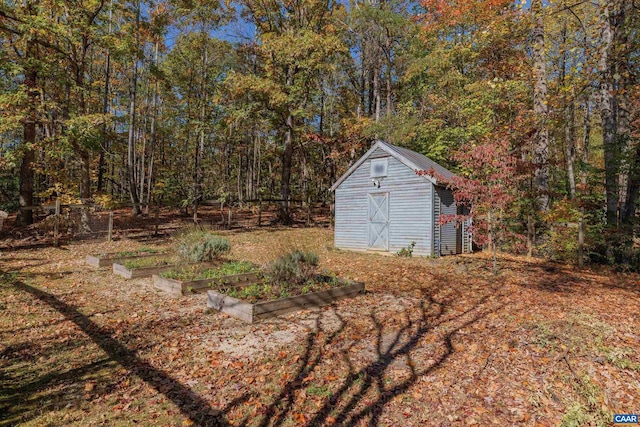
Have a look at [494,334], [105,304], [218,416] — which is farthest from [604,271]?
[105,304]

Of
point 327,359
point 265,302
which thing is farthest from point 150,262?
point 327,359

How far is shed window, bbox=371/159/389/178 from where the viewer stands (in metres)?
15.1

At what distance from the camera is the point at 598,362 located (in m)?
4.49

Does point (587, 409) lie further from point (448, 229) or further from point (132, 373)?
point (448, 229)

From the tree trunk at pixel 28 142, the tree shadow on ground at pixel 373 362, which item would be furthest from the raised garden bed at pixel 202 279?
the tree trunk at pixel 28 142

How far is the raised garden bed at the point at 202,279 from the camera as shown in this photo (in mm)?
7801

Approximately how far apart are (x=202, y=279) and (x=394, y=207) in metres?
9.43

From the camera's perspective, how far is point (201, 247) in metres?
9.67

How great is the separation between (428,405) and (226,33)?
86.4 feet

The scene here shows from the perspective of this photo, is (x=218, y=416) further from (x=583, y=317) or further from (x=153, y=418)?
(x=583, y=317)

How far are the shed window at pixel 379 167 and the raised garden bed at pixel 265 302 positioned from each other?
8.53 metres

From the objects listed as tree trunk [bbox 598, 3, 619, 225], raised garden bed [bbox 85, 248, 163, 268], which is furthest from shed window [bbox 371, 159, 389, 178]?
raised garden bed [bbox 85, 248, 163, 268]

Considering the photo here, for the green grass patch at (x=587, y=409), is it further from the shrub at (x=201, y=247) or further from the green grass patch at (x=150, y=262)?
the green grass patch at (x=150, y=262)

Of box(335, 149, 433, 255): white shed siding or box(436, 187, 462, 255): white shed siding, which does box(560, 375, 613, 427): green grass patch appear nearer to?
box(335, 149, 433, 255): white shed siding
